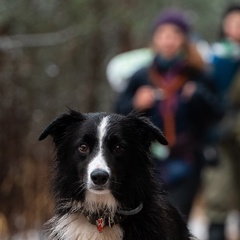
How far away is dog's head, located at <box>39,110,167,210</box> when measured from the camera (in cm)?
598

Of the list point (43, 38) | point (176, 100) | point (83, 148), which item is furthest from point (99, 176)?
point (43, 38)

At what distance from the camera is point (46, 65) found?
12.8 metres

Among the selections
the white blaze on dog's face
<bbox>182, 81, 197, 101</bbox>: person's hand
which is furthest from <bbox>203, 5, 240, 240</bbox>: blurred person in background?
the white blaze on dog's face

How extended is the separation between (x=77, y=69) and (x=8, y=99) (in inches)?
122

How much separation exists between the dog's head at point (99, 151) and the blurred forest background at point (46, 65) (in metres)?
3.63

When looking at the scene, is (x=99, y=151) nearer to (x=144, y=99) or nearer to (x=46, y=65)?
(x=144, y=99)

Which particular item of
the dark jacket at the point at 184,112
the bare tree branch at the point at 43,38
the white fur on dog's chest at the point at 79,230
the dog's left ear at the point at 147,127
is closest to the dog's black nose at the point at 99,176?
the white fur on dog's chest at the point at 79,230

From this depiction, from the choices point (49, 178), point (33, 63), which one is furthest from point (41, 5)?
point (49, 178)

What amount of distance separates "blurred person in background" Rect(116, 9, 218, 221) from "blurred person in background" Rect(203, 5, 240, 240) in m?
0.33

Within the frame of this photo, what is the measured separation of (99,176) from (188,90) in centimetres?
356

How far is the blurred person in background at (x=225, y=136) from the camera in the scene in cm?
999

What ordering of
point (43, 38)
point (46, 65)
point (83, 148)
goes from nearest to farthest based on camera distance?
point (83, 148)
point (43, 38)
point (46, 65)

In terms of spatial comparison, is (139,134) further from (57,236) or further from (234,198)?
(234,198)

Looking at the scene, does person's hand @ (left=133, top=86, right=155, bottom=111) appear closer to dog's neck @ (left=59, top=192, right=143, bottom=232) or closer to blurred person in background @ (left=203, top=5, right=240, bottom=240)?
blurred person in background @ (left=203, top=5, right=240, bottom=240)
